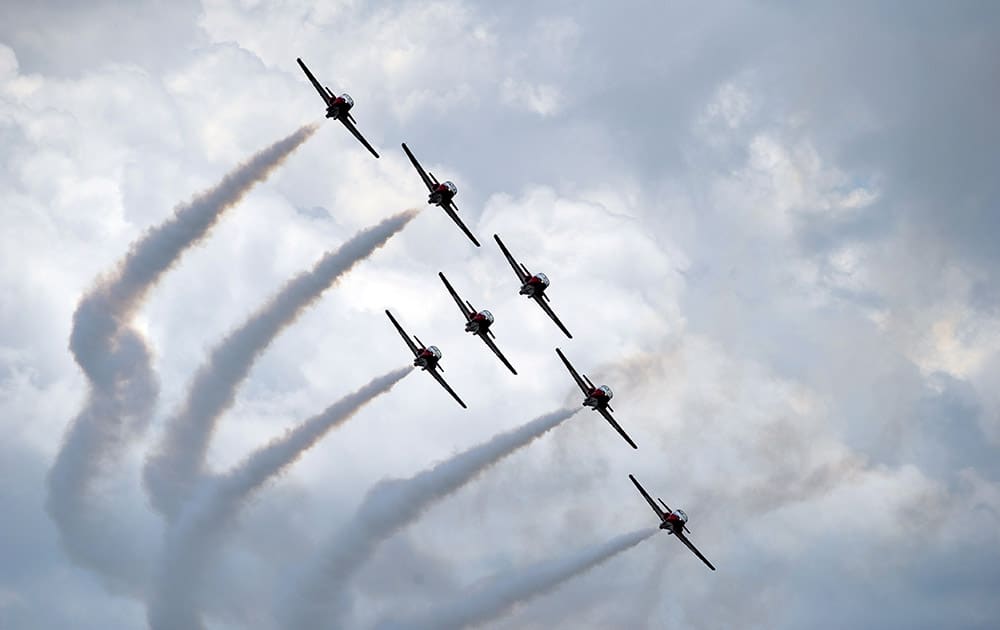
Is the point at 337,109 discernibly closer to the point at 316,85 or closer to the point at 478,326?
the point at 316,85

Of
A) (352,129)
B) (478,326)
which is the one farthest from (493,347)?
(352,129)

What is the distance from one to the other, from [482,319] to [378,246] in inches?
500

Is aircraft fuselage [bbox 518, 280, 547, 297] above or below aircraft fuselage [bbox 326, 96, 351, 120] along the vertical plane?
below

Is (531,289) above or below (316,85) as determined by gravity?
below

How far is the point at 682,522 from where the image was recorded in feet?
469

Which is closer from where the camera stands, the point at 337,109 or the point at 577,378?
the point at 337,109

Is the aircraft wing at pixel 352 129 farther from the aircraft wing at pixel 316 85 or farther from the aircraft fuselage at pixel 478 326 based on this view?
the aircraft fuselage at pixel 478 326

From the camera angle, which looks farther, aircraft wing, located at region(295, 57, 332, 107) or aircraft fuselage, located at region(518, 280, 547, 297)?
aircraft fuselage, located at region(518, 280, 547, 297)

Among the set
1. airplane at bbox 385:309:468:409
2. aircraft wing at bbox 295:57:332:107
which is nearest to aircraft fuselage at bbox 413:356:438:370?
airplane at bbox 385:309:468:409

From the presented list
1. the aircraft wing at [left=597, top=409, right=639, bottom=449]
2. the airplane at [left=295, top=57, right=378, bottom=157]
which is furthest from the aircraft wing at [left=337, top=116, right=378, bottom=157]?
A: the aircraft wing at [left=597, top=409, right=639, bottom=449]

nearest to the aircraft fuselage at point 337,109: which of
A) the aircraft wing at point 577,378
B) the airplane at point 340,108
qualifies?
the airplane at point 340,108

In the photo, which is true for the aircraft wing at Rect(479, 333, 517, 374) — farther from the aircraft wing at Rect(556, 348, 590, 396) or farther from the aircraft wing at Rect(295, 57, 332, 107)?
the aircraft wing at Rect(295, 57, 332, 107)

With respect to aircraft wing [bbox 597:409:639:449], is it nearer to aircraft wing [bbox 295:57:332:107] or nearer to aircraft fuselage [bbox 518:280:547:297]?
aircraft fuselage [bbox 518:280:547:297]

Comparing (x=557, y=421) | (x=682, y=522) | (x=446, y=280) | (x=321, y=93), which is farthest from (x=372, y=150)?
(x=682, y=522)
